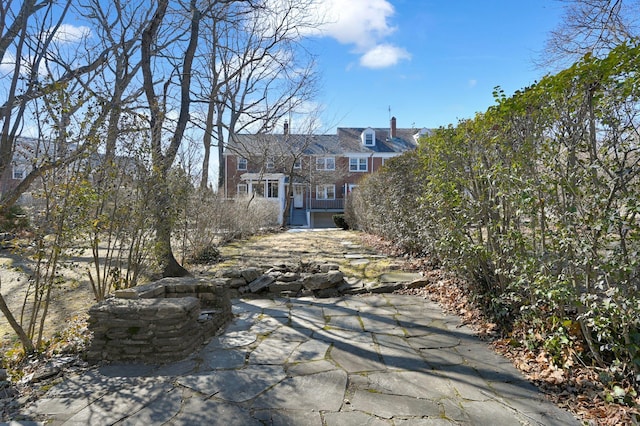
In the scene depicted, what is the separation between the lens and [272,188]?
27.0 m

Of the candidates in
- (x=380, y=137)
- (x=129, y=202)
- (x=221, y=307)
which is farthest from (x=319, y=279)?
(x=380, y=137)

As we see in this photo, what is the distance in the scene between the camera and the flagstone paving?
235 centimetres

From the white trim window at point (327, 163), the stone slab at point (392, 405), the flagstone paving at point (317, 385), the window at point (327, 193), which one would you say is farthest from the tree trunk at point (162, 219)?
the window at point (327, 193)

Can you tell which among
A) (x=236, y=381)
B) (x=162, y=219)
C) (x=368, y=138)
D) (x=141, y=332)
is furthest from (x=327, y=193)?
(x=236, y=381)

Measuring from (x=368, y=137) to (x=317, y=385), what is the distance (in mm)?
29603

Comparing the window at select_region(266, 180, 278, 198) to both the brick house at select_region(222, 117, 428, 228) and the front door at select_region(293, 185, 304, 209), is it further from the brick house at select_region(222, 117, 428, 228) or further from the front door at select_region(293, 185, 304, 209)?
the front door at select_region(293, 185, 304, 209)

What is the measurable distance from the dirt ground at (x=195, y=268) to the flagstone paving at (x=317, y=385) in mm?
1314

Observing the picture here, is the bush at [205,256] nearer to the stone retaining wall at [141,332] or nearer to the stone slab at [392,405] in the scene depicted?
the stone retaining wall at [141,332]

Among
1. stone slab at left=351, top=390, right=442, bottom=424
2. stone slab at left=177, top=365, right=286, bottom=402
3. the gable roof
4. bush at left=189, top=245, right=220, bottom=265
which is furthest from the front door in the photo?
stone slab at left=351, top=390, right=442, bottom=424

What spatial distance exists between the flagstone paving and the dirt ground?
131cm

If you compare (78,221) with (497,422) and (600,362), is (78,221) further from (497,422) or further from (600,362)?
(600,362)

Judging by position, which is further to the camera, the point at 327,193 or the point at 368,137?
the point at 368,137

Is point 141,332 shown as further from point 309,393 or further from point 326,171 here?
point 326,171

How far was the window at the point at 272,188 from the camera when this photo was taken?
26.9m
